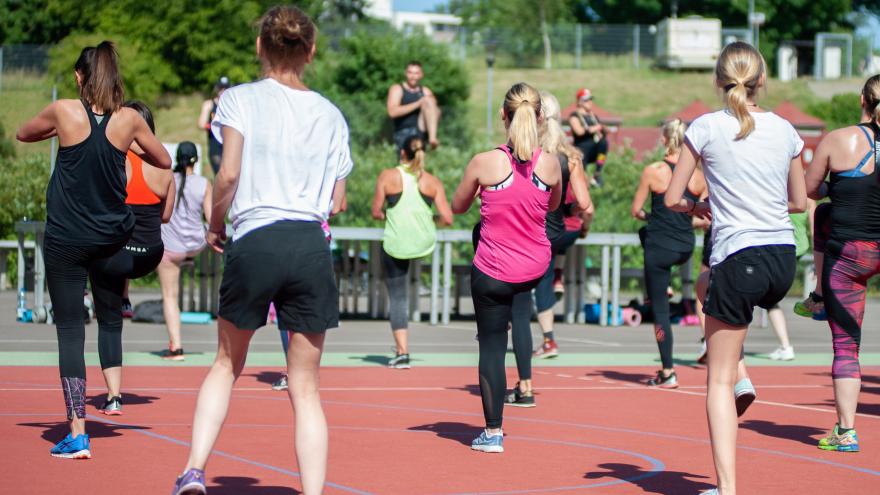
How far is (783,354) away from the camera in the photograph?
12.8 m

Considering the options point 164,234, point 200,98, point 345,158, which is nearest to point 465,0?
point 200,98

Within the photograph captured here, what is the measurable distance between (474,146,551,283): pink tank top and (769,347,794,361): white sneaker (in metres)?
5.96

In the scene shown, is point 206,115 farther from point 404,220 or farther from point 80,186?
point 80,186

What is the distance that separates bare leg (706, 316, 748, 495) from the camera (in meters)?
5.76

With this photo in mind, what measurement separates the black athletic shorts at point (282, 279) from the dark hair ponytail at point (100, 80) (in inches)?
81.8

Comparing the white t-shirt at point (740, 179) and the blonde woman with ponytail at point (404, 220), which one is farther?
the blonde woman with ponytail at point (404, 220)

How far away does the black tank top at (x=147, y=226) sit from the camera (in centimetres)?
857

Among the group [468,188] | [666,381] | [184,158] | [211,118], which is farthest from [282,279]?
[211,118]

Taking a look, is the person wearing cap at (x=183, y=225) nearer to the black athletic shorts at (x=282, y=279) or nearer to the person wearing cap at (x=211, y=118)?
the person wearing cap at (x=211, y=118)

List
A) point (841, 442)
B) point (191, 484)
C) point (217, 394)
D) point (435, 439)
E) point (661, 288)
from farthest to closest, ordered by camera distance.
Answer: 1. point (661, 288)
2. point (435, 439)
3. point (841, 442)
4. point (217, 394)
5. point (191, 484)

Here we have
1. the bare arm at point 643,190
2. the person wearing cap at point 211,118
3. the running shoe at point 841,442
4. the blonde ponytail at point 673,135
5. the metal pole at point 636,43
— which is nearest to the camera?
the running shoe at point 841,442

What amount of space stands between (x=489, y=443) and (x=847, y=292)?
2.23 meters

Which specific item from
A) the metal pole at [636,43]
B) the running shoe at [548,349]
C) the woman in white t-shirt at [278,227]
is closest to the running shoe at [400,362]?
the running shoe at [548,349]

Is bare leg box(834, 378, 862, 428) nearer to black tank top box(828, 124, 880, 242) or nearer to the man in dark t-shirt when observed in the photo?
black tank top box(828, 124, 880, 242)
